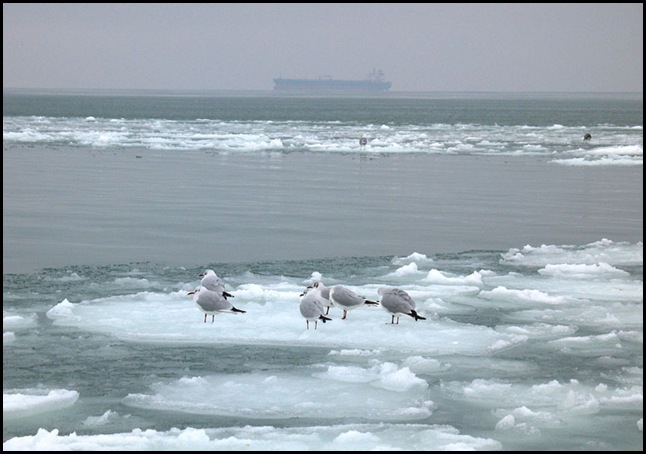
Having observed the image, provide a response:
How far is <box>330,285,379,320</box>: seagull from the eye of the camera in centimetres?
916

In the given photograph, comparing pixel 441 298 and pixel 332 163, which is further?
pixel 332 163

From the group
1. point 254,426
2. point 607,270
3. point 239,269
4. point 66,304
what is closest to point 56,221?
point 239,269

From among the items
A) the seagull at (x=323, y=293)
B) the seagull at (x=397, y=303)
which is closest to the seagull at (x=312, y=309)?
the seagull at (x=323, y=293)

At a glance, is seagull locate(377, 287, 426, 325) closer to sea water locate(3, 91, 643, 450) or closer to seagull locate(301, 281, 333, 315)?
sea water locate(3, 91, 643, 450)

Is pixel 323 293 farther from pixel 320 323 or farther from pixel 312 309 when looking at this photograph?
pixel 312 309

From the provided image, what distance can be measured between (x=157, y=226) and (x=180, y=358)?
770 centimetres

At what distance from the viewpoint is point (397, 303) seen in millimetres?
8969

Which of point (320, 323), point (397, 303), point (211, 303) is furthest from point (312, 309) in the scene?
point (211, 303)

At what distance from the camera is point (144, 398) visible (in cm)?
713

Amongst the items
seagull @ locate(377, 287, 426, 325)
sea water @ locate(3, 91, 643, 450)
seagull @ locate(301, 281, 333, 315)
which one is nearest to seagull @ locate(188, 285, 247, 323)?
sea water @ locate(3, 91, 643, 450)

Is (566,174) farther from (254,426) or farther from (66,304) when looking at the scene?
(254,426)

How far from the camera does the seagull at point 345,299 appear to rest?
9.16 meters

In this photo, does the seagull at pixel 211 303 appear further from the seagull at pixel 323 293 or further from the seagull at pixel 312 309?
the seagull at pixel 323 293

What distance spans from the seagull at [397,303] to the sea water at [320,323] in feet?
0.69
